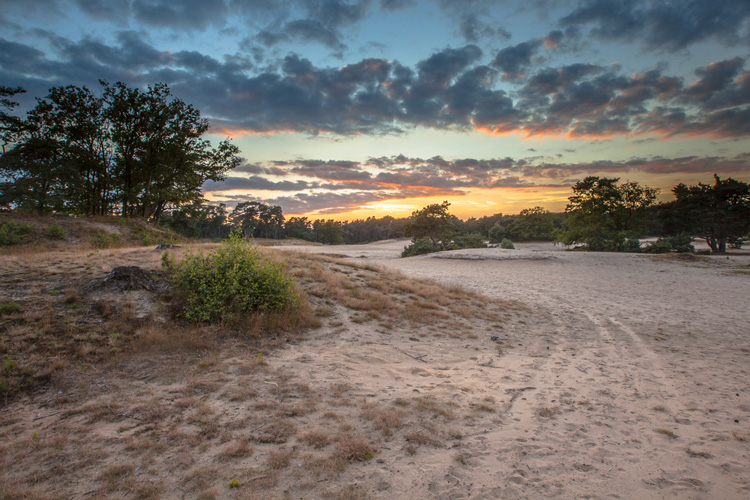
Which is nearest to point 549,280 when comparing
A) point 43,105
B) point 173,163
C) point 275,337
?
point 275,337

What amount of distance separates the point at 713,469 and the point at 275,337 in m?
5.91

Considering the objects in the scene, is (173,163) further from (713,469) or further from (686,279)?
(686,279)

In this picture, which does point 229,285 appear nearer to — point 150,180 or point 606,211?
point 150,180

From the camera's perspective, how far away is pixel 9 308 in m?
5.03

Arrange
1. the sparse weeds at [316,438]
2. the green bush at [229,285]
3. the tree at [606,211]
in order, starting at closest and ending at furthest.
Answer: the sparse weeds at [316,438] < the green bush at [229,285] < the tree at [606,211]

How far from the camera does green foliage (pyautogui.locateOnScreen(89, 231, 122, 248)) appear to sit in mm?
15172

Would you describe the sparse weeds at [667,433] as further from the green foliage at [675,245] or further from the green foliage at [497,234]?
the green foliage at [497,234]

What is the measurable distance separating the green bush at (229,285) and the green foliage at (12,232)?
40.7 ft

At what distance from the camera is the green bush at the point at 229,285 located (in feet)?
19.5

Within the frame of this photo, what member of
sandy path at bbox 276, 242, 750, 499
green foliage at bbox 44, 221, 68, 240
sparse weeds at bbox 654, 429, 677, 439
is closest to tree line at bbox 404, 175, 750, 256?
sandy path at bbox 276, 242, 750, 499

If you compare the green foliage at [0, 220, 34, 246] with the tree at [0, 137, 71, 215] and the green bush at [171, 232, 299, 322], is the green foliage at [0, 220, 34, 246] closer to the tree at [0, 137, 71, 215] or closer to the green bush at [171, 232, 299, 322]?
the tree at [0, 137, 71, 215]

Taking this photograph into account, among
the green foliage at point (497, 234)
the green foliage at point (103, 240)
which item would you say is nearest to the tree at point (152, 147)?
the green foliage at point (103, 240)

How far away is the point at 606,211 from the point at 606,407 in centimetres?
3470

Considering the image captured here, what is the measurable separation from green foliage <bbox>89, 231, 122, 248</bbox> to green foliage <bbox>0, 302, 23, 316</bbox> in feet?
39.3
